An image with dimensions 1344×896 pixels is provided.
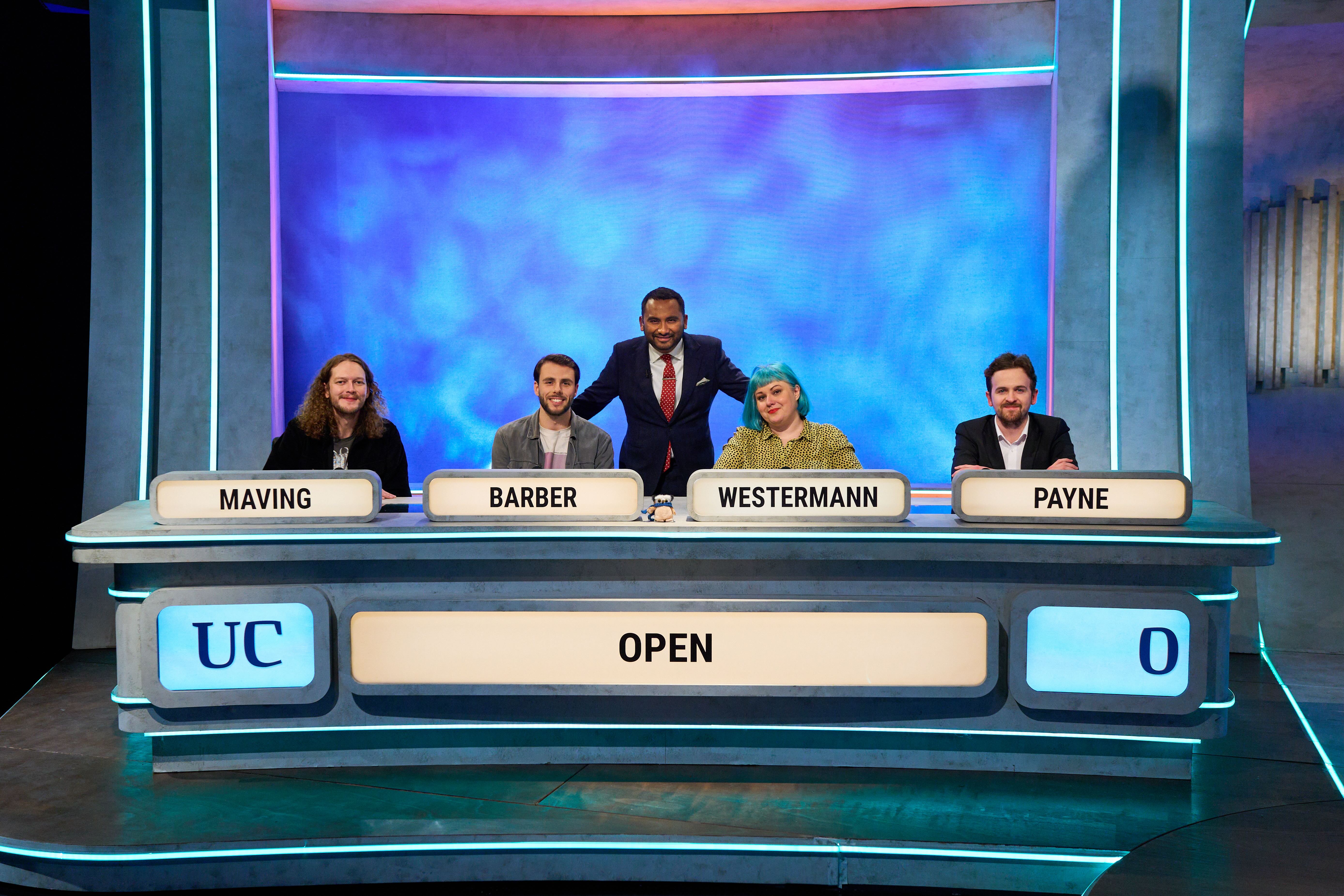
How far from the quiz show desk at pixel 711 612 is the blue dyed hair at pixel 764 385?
715 millimetres

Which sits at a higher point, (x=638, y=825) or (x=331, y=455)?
(x=331, y=455)

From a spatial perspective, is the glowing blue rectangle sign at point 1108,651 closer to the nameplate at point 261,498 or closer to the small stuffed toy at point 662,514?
the small stuffed toy at point 662,514

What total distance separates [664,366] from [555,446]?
0.74 meters

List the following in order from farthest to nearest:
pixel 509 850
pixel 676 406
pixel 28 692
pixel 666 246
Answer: pixel 666 246, pixel 676 406, pixel 28 692, pixel 509 850

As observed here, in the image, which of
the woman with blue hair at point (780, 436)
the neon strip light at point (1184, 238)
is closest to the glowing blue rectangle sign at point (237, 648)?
the woman with blue hair at point (780, 436)

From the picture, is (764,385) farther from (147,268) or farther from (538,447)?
(147,268)

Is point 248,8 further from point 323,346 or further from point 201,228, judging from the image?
point 323,346

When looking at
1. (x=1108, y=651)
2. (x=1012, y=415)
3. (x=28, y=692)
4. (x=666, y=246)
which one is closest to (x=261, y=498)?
(x=28, y=692)

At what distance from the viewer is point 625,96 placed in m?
4.69

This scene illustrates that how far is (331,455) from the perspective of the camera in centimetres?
293

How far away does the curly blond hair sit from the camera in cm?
292

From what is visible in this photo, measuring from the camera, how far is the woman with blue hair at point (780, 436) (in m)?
2.84

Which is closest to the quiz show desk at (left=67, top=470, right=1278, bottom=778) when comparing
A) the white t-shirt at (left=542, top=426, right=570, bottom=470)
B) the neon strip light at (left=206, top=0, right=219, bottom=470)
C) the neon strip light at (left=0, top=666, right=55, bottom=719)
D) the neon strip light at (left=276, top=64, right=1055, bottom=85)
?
the white t-shirt at (left=542, top=426, right=570, bottom=470)

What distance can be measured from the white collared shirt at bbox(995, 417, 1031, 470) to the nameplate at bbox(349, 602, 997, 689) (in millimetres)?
958
